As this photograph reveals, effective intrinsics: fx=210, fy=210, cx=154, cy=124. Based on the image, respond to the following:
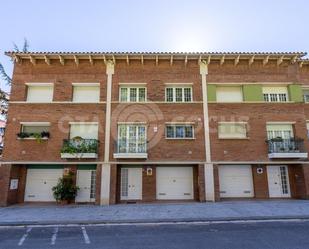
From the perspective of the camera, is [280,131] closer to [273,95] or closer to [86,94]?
[273,95]

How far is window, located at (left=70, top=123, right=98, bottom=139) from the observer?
13.5m

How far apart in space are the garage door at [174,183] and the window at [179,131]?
2.17m

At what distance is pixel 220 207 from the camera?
1091cm

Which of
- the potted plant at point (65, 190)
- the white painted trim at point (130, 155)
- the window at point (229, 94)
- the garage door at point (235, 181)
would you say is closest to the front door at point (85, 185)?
the potted plant at point (65, 190)

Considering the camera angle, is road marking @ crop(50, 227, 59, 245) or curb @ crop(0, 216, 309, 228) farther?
curb @ crop(0, 216, 309, 228)

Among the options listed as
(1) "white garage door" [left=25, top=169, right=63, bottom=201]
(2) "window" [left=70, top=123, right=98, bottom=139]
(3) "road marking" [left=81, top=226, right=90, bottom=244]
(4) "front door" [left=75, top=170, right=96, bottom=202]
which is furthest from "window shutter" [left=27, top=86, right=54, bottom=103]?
(3) "road marking" [left=81, top=226, right=90, bottom=244]

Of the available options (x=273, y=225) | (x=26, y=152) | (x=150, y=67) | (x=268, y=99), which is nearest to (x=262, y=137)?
(x=268, y=99)

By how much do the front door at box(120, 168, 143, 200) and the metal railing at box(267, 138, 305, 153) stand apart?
8.39 meters

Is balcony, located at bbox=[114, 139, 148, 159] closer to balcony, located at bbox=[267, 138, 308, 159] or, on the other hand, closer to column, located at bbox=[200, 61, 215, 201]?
column, located at bbox=[200, 61, 215, 201]

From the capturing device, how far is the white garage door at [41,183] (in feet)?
44.0

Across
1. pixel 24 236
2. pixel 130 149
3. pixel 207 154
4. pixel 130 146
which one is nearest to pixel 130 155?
pixel 130 149

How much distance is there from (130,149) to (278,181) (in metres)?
9.90

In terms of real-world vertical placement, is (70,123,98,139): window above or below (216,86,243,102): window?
below

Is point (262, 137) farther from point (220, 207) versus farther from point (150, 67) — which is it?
point (150, 67)
